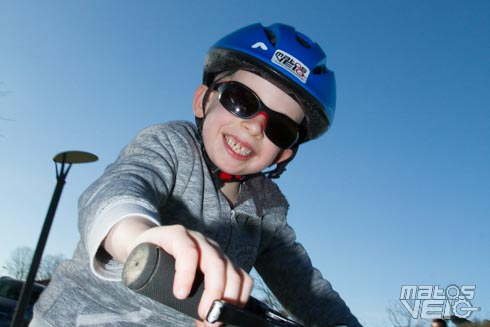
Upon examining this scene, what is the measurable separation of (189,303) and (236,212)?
1.97 meters

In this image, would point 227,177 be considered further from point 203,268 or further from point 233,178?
point 203,268

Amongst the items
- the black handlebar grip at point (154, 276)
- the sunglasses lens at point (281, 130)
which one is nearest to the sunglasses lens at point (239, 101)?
the sunglasses lens at point (281, 130)

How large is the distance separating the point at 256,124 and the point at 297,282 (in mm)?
1195

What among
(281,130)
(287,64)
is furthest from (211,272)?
(287,64)

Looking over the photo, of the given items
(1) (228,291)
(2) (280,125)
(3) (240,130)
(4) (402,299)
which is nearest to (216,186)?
(3) (240,130)

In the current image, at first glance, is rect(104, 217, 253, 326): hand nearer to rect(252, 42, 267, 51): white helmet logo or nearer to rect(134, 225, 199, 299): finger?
rect(134, 225, 199, 299): finger

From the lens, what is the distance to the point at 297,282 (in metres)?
3.12

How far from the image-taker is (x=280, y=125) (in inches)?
113

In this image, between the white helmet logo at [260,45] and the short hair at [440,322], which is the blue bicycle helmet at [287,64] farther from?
the short hair at [440,322]

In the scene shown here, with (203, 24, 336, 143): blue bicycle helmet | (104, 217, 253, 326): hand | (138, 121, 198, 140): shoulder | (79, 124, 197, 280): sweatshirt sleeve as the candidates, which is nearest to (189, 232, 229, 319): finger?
(104, 217, 253, 326): hand

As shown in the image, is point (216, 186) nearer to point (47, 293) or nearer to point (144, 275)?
point (47, 293)

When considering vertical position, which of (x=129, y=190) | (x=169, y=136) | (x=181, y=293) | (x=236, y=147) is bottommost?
(x=181, y=293)

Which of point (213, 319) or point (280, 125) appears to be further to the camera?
point (280, 125)

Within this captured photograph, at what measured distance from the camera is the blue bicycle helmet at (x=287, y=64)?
9.59 ft
